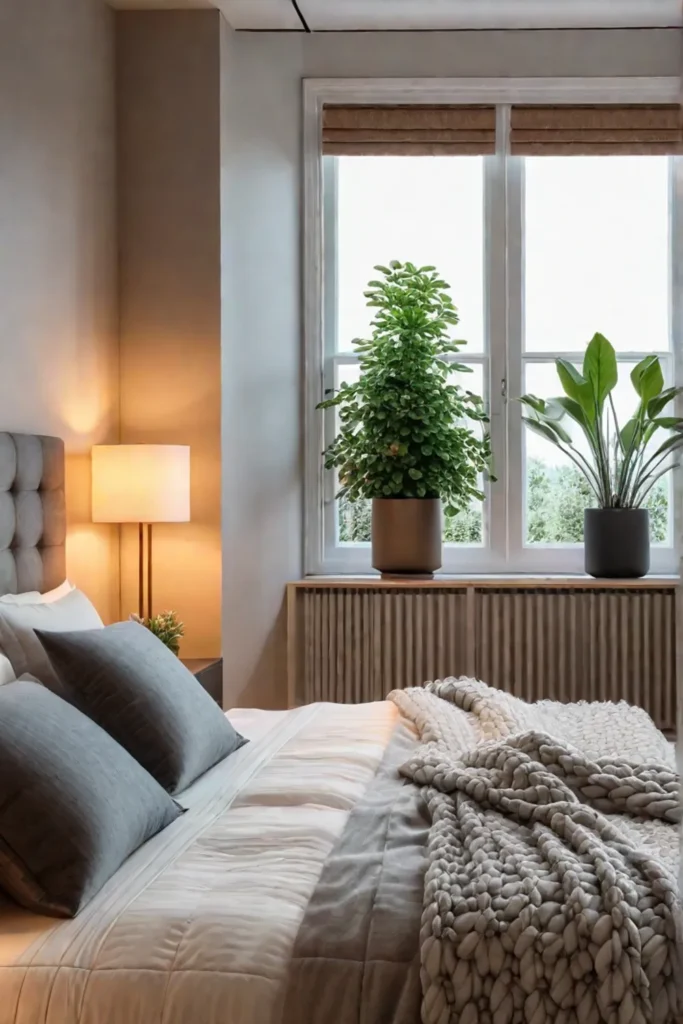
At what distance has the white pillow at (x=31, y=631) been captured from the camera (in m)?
2.38

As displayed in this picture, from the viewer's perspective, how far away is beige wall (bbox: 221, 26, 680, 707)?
4.23 metres

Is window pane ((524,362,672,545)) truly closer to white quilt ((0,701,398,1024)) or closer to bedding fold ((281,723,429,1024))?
white quilt ((0,701,398,1024))

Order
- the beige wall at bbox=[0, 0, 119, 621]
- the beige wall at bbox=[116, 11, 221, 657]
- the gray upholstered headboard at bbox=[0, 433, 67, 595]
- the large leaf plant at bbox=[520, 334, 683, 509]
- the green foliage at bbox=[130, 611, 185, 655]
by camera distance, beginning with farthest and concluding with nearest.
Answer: the large leaf plant at bbox=[520, 334, 683, 509] → the beige wall at bbox=[116, 11, 221, 657] → the green foliage at bbox=[130, 611, 185, 655] → the beige wall at bbox=[0, 0, 119, 621] → the gray upholstered headboard at bbox=[0, 433, 67, 595]

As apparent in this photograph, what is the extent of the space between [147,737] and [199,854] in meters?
0.41

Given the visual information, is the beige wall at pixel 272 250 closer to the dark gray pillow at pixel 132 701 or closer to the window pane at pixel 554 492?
the window pane at pixel 554 492

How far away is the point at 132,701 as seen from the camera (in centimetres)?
224

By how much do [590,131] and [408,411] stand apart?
1.45m

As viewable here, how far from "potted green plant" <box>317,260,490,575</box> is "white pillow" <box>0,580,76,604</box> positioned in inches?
60.7

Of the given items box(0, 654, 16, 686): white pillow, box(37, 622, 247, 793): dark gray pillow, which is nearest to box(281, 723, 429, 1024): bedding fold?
box(37, 622, 247, 793): dark gray pillow

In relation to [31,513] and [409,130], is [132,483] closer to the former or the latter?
[31,513]

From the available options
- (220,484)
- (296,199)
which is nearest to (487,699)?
(220,484)

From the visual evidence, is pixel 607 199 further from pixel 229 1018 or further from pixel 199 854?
pixel 229 1018

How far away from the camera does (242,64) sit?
4.42m

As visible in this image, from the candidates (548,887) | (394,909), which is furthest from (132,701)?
(548,887)
